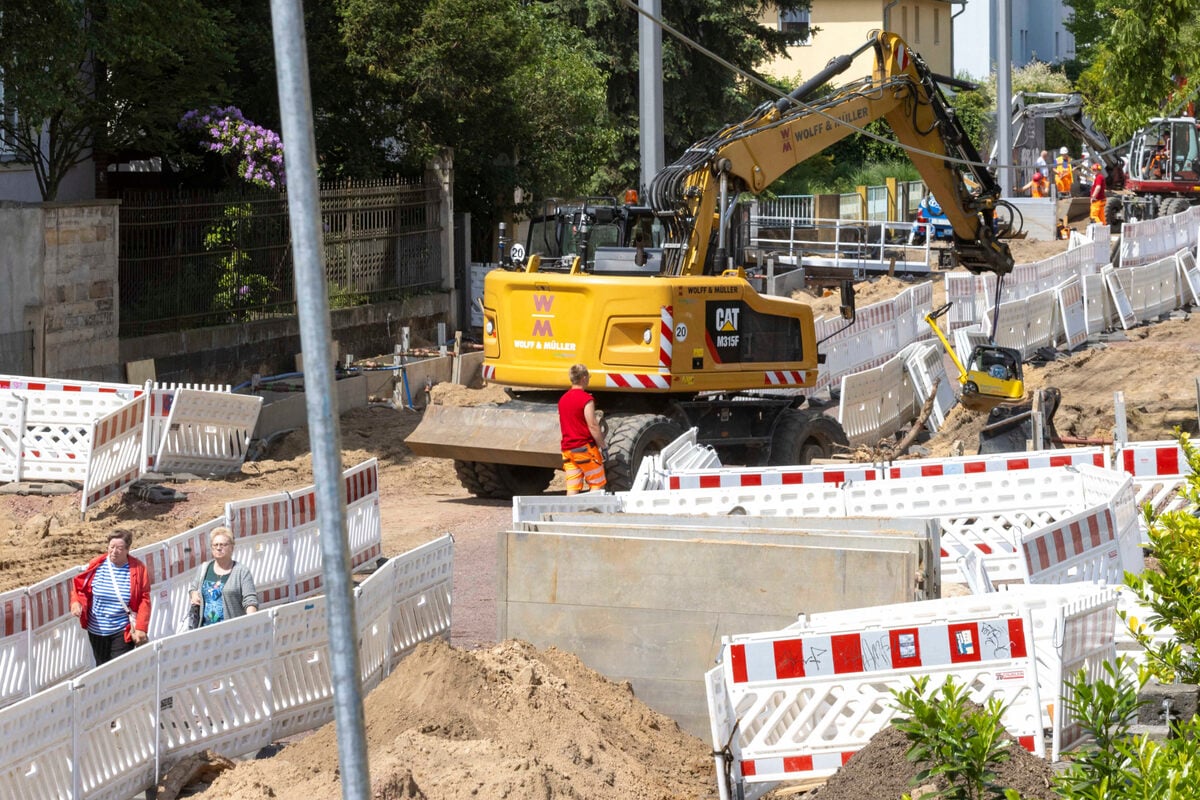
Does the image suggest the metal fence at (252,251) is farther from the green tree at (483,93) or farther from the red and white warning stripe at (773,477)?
the red and white warning stripe at (773,477)

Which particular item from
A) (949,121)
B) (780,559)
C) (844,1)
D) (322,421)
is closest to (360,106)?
(949,121)

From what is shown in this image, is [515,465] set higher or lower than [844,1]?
lower

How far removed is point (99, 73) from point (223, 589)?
1368cm

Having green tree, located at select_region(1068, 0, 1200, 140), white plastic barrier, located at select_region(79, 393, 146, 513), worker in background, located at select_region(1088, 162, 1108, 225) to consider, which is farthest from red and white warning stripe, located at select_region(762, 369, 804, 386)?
worker in background, located at select_region(1088, 162, 1108, 225)

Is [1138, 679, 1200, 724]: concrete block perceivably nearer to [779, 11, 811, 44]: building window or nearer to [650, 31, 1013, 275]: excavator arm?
[650, 31, 1013, 275]: excavator arm

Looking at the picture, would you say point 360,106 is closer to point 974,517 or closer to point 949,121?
point 949,121

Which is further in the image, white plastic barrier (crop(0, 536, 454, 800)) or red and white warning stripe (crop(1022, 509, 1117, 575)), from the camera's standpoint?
red and white warning stripe (crop(1022, 509, 1117, 575))

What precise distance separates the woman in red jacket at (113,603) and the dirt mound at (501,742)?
66.7 inches

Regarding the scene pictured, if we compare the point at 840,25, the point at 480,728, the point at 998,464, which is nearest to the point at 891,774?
the point at 480,728

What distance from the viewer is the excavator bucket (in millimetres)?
15422

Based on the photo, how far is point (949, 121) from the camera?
64.2ft

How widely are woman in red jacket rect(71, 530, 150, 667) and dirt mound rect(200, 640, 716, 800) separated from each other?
1.69 m

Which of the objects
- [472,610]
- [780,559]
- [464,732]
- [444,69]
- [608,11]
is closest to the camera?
[464,732]

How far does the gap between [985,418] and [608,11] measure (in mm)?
23440
